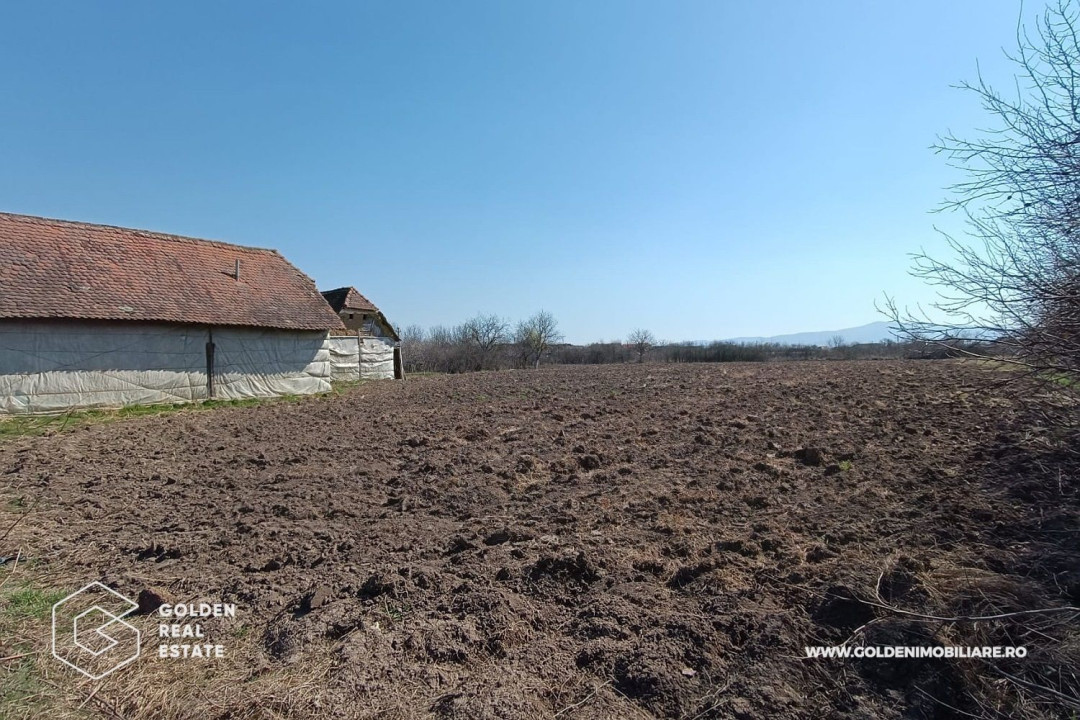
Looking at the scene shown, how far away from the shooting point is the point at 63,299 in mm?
13070

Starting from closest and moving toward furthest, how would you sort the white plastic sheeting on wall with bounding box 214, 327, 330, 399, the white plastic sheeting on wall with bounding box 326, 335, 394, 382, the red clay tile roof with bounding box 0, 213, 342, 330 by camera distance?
the red clay tile roof with bounding box 0, 213, 342, 330 < the white plastic sheeting on wall with bounding box 214, 327, 330, 399 < the white plastic sheeting on wall with bounding box 326, 335, 394, 382

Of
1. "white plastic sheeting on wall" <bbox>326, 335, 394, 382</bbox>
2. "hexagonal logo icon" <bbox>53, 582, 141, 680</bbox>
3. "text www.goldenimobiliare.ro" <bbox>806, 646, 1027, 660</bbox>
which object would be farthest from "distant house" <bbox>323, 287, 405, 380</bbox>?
"text www.goldenimobiliare.ro" <bbox>806, 646, 1027, 660</bbox>

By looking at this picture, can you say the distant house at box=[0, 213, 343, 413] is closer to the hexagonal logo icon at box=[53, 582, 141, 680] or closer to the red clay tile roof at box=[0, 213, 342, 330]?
the red clay tile roof at box=[0, 213, 342, 330]

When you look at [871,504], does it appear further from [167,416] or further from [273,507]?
[167,416]

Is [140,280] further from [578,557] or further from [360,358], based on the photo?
[578,557]

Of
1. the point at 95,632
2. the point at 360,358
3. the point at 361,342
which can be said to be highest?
the point at 361,342

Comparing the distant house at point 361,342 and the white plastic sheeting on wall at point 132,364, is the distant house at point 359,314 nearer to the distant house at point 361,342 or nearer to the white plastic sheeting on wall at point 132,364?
the distant house at point 361,342

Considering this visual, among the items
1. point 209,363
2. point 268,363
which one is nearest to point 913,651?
point 209,363

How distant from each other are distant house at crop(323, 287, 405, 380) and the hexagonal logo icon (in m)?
20.2

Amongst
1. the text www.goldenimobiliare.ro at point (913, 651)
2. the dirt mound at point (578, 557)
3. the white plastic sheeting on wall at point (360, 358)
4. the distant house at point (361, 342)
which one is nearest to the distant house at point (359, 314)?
the distant house at point (361, 342)

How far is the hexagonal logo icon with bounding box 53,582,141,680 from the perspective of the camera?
2866 mm

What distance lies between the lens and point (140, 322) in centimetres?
1405

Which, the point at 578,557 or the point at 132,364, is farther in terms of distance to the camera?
the point at 132,364

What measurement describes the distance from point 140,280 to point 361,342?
33.8 feet
